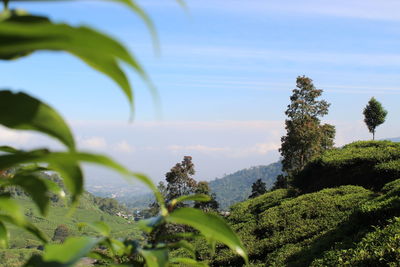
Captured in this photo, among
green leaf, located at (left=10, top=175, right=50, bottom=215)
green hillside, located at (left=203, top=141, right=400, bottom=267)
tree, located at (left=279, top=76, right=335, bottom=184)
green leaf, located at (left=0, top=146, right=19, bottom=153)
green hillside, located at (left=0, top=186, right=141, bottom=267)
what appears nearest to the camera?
green leaf, located at (left=10, top=175, right=50, bottom=215)

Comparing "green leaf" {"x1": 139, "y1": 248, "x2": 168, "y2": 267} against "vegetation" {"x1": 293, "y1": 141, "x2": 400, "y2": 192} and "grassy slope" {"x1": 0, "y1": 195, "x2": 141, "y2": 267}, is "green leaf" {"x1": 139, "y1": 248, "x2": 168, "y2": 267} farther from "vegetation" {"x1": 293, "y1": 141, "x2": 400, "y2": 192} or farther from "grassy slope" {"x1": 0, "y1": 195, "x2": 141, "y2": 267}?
"grassy slope" {"x1": 0, "y1": 195, "x2": 141, "y2": 267}

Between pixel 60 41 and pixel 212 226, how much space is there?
342 mm

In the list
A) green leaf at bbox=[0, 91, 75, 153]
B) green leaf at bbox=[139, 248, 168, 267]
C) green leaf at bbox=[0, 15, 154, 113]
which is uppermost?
green leaf at bbox=[0, 15, 154, 113]

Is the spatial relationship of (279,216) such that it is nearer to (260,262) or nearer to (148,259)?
(260,262)

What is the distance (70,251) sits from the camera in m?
0.46

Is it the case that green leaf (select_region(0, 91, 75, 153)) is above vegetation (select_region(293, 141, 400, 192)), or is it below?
above

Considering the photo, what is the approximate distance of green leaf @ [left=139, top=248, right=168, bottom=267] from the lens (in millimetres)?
551

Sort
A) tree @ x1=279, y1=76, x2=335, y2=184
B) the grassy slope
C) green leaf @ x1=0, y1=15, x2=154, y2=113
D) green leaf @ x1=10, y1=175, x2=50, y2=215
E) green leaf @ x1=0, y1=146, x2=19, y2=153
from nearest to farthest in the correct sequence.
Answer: green leaf @ x1=0, y1=15, x2=154, y2=113 < green leaf @ x1=10, y1=175, x2=50, y2=215 < green leaf @ x1=0, y1=146, x2=19, y2=153 < tree @ x1=279, y1=76, x2=335, y2=184 < the grassy slope

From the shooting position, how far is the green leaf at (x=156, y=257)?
0.55 meters

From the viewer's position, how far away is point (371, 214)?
24.8 ft

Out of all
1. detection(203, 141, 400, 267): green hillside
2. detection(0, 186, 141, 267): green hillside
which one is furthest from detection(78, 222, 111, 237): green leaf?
detection(0, 186, 141, 267): green hillside

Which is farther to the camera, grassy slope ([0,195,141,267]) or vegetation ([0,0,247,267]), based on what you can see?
grassy slope ([0,195,141,267])

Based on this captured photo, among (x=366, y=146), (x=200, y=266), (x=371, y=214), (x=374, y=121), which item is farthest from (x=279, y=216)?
(x=374, y=121)

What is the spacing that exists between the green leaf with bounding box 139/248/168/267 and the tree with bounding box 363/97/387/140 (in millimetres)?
27491
